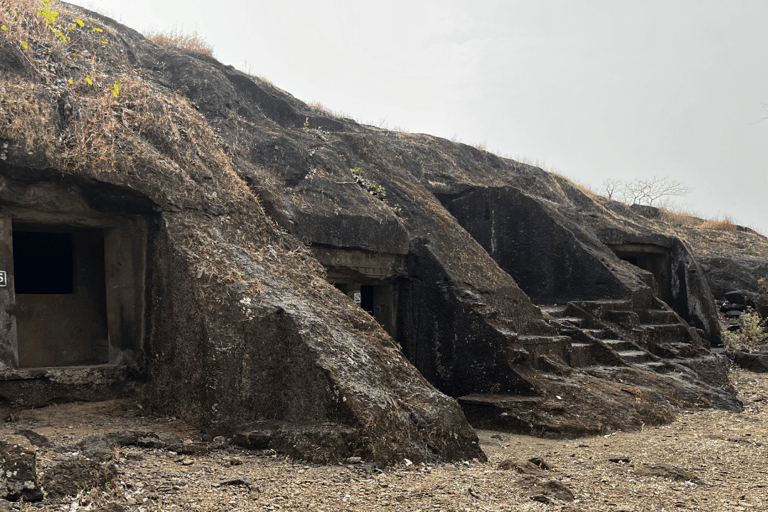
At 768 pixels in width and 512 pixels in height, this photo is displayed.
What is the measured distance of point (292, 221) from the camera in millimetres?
7992

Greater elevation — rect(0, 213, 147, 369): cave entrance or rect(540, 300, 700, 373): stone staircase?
rect(0, 213, 147, 369): cave entrance

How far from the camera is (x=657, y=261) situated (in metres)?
14.5

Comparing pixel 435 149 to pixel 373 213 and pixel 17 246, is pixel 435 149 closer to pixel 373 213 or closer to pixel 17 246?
pixel 373 213

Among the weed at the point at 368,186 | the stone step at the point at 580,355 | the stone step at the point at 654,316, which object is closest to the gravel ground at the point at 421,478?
the stone step at the point at 580,355

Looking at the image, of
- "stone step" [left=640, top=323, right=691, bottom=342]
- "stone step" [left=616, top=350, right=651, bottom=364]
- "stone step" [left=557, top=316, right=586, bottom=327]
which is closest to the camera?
"stone step" [left=616, top=350, right=651, bottom=364]

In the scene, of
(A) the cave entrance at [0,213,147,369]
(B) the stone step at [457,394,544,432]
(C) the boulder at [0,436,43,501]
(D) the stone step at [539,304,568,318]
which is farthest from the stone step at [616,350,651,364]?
(C) the boulder at [0,436,43,501]

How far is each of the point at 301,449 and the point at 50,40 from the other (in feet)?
19.2

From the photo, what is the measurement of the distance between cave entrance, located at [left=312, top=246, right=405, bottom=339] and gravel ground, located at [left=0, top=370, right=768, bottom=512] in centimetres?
308

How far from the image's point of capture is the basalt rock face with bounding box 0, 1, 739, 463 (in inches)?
220

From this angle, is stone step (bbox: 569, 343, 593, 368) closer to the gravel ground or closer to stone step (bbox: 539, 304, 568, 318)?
stone step (bbox: 539, 304, 568, 318)

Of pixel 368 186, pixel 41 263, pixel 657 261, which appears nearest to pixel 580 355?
pixel 368 186

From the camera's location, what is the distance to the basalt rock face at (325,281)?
5.59 m

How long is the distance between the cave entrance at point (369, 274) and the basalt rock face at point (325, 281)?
0.03 meters

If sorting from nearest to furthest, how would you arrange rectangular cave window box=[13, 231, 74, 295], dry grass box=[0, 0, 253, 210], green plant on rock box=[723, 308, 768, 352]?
dry grass box=[0, 0, 253, 210]
rectangular cave window box=[13, 231, 74, 295]
green plant on rock box=[723, 308, 768, 352]
